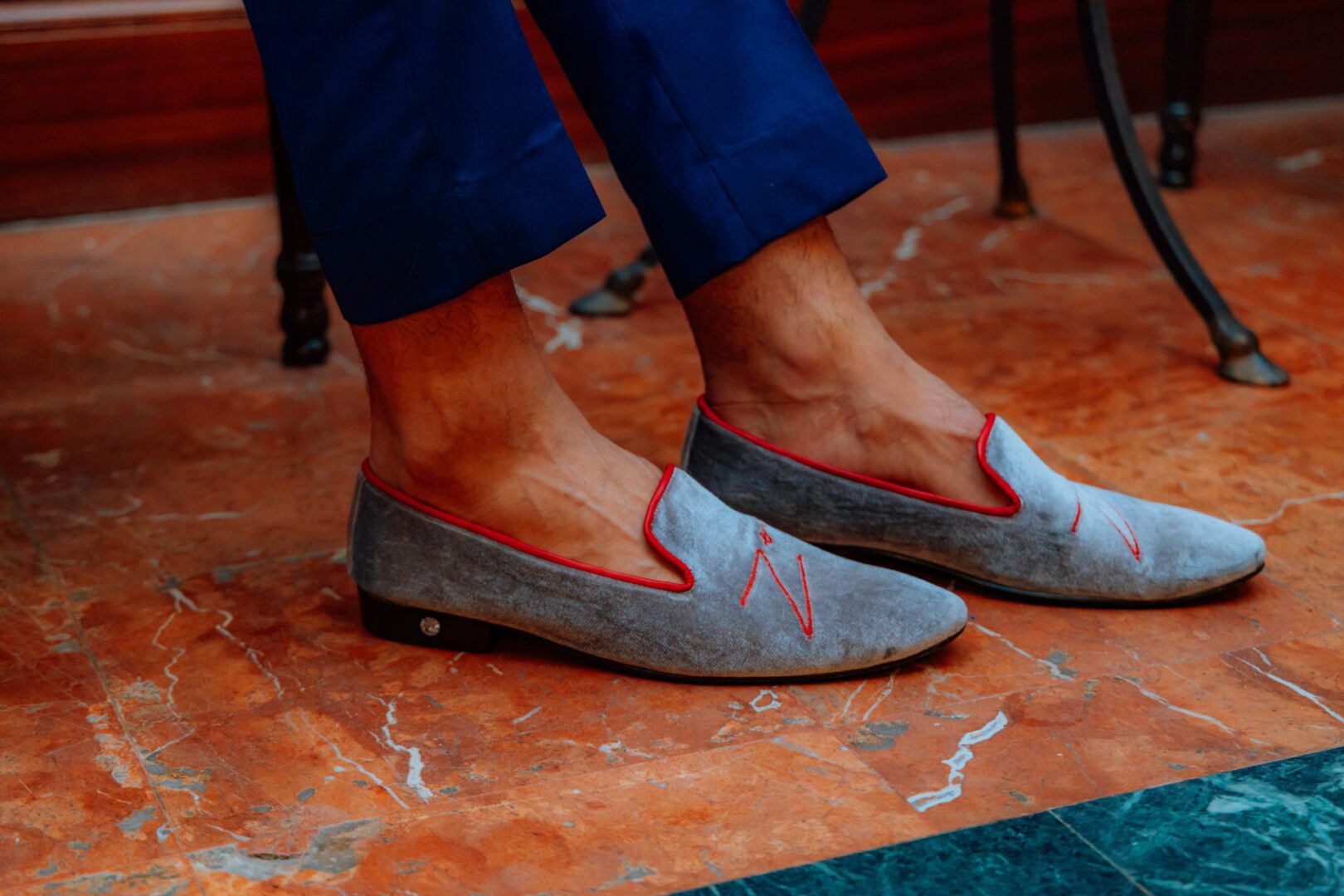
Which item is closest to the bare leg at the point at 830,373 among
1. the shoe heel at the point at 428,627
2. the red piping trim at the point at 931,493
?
the red piping trim at the point at 931,493

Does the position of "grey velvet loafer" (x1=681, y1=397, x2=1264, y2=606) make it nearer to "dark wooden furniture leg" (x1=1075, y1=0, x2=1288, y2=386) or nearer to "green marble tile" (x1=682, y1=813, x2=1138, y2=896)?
"green marble tile" (x1=682, y1=813, x2=1138, y2=896)

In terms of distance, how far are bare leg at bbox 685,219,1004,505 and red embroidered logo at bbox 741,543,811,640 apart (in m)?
0.09

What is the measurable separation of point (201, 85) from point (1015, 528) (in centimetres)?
127

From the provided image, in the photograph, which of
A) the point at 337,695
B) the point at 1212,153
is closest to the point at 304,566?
the point at 337,695

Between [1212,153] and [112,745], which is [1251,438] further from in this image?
[1212,153]

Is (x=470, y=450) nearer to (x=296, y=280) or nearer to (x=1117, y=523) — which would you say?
(x=1117, y=523)

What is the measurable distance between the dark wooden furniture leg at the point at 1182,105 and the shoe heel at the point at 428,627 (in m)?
1.21

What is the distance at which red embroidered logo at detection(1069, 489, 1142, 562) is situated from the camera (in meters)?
0.85

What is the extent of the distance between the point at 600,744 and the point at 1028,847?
22 cm

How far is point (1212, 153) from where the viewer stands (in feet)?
6.48

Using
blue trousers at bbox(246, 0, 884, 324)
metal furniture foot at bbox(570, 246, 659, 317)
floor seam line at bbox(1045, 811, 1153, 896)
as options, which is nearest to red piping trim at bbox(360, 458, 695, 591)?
blue trousers at bbox(246, 0, 884, 324)

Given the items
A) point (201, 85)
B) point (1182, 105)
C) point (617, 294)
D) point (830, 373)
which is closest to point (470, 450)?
point (830, 373)

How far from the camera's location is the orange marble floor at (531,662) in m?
0.67

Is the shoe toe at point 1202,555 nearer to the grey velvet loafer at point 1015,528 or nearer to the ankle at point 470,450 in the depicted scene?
the grey velvet loafer at point 1015,528
